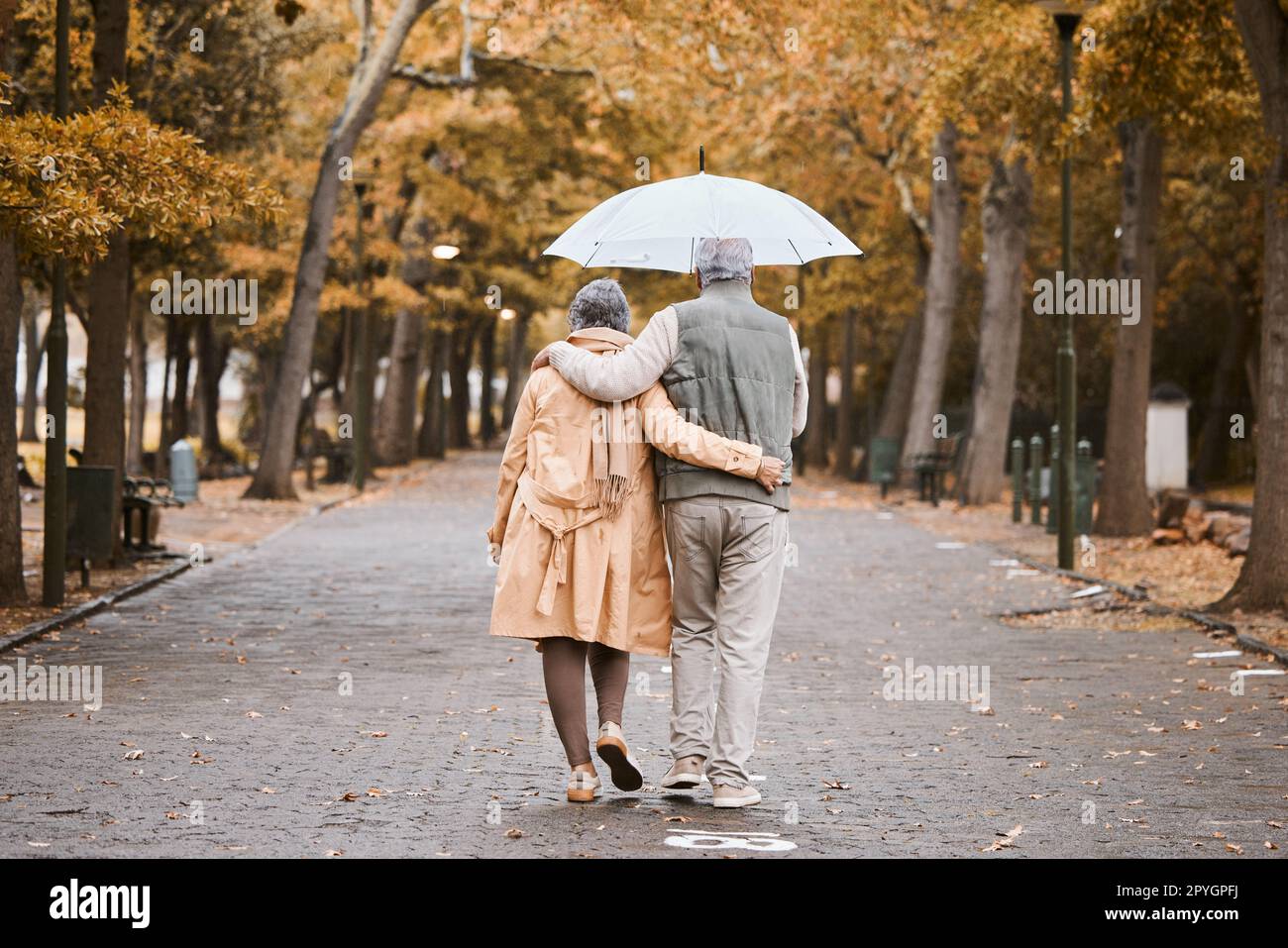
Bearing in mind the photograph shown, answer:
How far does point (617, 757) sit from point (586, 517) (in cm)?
91

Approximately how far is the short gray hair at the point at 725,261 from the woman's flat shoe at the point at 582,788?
1933mm

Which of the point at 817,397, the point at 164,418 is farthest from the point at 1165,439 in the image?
the point at 164,418

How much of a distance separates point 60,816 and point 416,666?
15.6ft

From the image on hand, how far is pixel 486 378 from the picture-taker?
68625 millimetres

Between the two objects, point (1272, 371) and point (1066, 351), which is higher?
point (1066, 351)

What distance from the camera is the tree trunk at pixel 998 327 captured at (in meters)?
30.2

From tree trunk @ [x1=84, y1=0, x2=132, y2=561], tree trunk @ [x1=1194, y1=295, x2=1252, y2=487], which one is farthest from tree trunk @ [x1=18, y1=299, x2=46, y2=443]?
tree trunk @ [x1=84, y1=0, x2=132, y2=561]

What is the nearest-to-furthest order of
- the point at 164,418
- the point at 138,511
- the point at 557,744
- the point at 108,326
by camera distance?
the point at 557,744
the point at 108,326
the point at 138,511
the point at 164,418

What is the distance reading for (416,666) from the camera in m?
11.7

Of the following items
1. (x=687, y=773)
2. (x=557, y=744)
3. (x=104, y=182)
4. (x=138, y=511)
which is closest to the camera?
(x=687, y=773)

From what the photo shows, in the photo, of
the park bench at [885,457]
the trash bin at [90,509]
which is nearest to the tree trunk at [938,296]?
the park bench at [885,457]

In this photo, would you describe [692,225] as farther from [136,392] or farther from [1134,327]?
[136,392]
